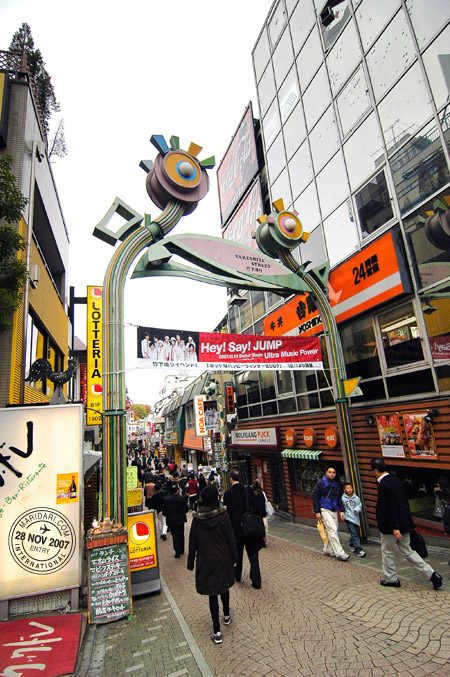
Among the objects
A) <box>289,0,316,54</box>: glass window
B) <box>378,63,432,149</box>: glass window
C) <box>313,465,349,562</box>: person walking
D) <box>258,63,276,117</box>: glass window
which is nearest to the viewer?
<box>313,465,349,562</box>: person walking

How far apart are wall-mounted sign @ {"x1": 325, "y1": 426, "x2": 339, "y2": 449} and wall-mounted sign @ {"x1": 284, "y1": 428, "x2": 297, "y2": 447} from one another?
219cm

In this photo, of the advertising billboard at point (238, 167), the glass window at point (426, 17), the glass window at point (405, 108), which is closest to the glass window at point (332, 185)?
the glass window at point (405, 108)

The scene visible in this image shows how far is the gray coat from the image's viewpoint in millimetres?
4445

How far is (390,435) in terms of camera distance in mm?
8953

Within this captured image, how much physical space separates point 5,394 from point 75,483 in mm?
3042

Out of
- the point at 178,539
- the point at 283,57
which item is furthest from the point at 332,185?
the point at 178,539

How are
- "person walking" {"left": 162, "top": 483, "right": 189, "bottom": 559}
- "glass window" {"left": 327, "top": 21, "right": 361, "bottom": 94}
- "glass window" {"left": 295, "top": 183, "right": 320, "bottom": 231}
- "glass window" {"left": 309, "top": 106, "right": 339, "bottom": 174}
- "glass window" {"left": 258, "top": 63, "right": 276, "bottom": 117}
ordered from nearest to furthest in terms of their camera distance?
"person walking" {"left": 162, "top": 483, "right": 189, "bottom": 559}, "glass window" {"left": 327, "top": 21, "right": 361, "bottom": 94}, "glass window" {"left": 309, "top": 106, "right": 339, "bottom": 174}, "glass window" {"left": 295, "top": 183, "right": 320, "bottom": 231}, "glass window" {"left": 258, "top": 63, "right": 276, "bottom": 117}

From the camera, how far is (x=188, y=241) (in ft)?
29.9

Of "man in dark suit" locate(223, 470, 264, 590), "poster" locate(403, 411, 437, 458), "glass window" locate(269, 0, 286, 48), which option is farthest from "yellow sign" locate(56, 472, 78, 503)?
"glass window" locate(269, 0, 286, 48)

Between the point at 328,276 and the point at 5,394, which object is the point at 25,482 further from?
the point at 328,276

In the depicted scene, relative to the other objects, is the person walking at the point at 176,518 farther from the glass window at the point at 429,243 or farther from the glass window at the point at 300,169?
the glass window at the point at 300,169

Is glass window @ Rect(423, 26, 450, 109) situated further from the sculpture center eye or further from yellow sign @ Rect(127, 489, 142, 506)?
yellow sign @ Rect(127, 489, 142, 506)

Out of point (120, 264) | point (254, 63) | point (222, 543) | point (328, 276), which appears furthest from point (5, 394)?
point (254, 63)

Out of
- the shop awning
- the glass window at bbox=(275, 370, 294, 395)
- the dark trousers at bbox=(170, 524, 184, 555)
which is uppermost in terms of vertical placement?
the glass window at bbox=(275, 370, 294, 395)
